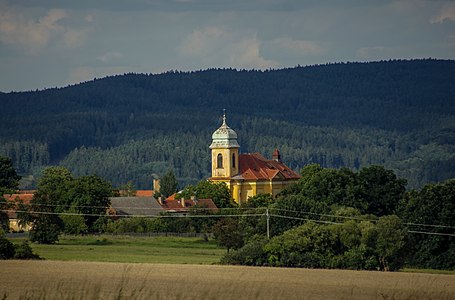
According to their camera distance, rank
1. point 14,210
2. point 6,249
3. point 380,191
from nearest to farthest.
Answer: point 6,249, point 14,210, point 380,191

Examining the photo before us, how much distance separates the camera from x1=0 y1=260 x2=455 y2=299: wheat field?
4684cm

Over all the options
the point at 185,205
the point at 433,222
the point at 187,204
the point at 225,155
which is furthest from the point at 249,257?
the point at 225,155

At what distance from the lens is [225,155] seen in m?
146

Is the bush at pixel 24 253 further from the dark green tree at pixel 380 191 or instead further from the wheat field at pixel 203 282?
the dark green tree at pixel 380 191

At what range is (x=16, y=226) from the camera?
117 metres

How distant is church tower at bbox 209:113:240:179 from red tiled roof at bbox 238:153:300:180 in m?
1.29

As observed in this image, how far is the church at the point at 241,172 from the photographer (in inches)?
5694

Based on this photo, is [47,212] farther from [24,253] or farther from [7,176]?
[7,176]

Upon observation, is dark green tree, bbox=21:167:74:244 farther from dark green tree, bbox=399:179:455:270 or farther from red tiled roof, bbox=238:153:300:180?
red tiled roof, bbox=238:153:300:180

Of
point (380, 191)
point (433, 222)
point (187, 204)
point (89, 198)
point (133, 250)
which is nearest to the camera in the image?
point (133, 250)

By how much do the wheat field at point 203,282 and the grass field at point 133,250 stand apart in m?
7.81

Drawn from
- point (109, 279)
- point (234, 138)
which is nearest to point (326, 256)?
point (109, 279)

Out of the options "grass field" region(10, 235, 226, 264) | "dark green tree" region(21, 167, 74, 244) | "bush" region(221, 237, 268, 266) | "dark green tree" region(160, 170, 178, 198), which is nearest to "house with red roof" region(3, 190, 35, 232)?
"dark green tree" region(21, 167, 74, 244)

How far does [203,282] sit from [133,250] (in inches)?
1277
